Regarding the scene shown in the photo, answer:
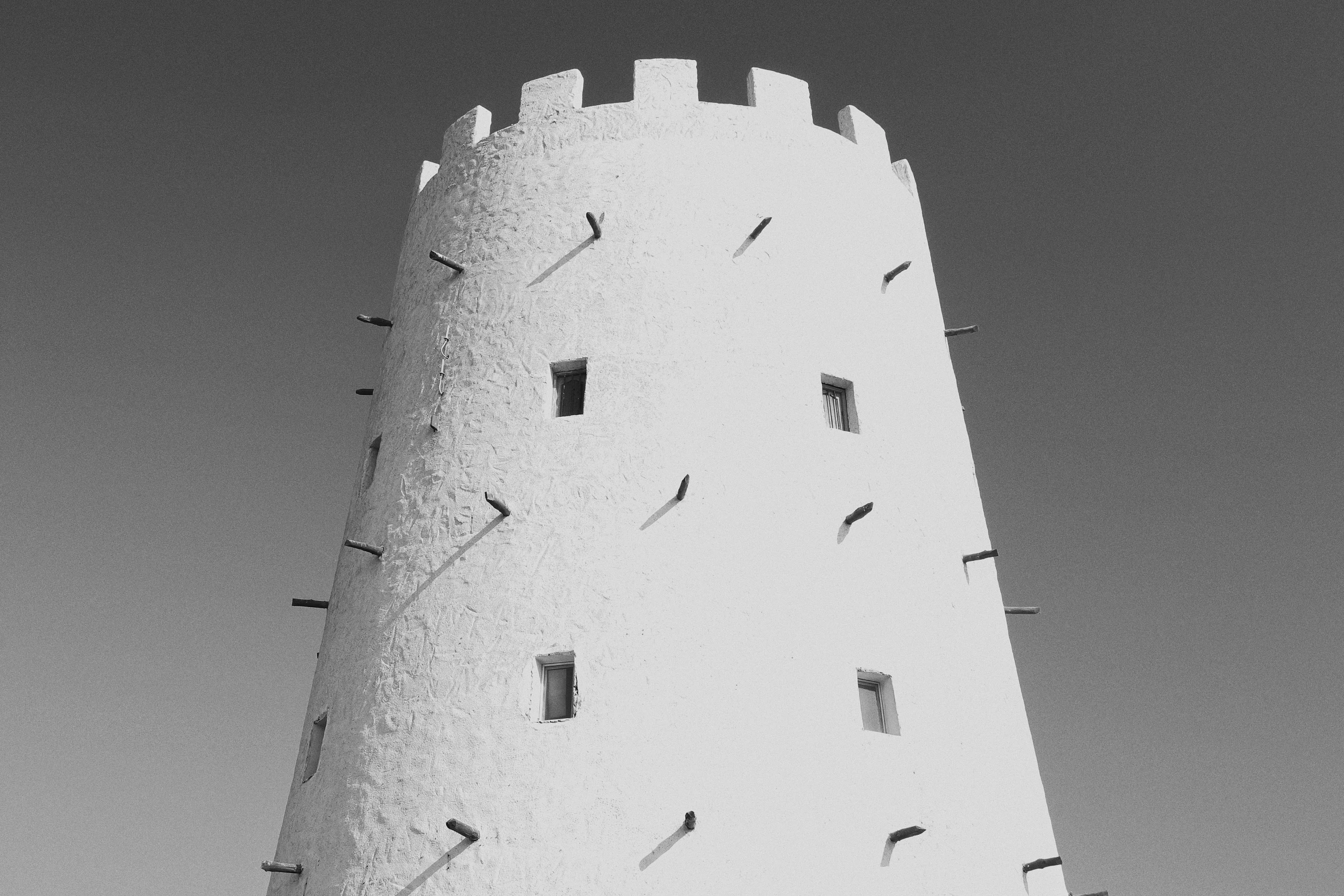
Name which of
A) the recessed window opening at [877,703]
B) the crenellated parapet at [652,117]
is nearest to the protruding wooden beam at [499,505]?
the recessed window opening at [877,703]

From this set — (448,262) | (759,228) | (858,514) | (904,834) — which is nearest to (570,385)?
(448,262)

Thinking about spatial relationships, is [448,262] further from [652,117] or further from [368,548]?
[368,548]

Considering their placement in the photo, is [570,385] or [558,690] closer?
[558,690]

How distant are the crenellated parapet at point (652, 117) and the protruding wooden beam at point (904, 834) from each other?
8907 mm

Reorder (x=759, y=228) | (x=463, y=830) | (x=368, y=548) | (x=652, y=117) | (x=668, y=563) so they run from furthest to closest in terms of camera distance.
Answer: (x=652, y=117) < (x=759, y=228) < (x=368, y=548) < (x=668, y=563) < (x=463, y=830)

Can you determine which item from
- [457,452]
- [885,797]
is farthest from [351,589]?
[885,797]

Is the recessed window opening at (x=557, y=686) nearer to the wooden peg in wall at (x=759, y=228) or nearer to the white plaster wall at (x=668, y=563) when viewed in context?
the white plaster wall at (x=668, y=563)

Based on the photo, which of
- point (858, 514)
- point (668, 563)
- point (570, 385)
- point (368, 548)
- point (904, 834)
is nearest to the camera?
point (904, 834)

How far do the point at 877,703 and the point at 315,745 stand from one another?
239 inches

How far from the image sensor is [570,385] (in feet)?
45.1

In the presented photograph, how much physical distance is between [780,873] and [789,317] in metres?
6.35

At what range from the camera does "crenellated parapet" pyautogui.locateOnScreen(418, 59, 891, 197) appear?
1564 centimetres

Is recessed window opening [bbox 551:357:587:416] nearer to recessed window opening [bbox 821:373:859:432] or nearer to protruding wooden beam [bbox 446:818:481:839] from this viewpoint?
recessed window opening [bbox 821:373:859:432]

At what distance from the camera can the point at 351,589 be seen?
533 inches
